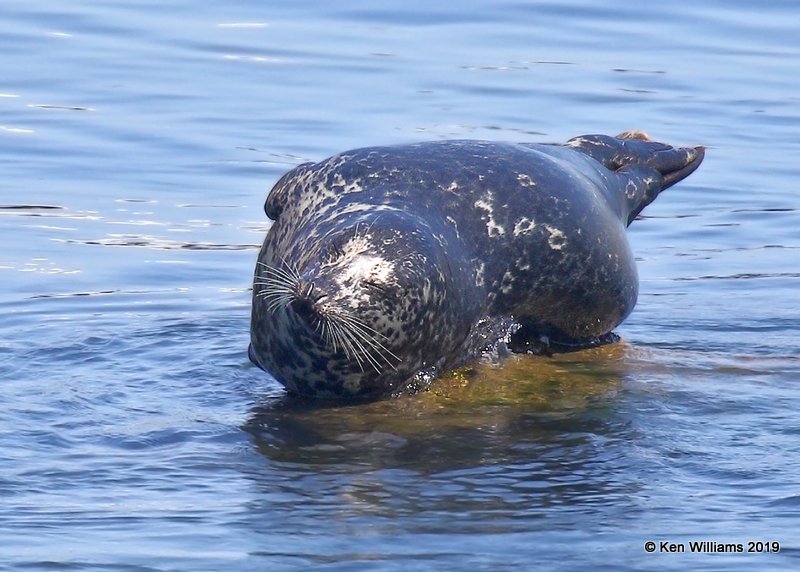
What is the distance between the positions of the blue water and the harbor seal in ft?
0.64

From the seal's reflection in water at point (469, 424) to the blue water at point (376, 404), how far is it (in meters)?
0.02

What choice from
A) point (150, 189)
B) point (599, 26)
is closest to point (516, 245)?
point (150, 189)

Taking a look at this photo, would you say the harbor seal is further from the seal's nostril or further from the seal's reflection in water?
the seal's reflection in water

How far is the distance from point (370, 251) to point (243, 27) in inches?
444

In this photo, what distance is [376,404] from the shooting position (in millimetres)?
7254

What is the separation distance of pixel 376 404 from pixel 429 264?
0.69m

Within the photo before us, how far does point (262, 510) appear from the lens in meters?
5.77

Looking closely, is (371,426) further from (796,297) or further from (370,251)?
(796,297)

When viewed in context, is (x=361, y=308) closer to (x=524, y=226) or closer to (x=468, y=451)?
(x=468, y=451)

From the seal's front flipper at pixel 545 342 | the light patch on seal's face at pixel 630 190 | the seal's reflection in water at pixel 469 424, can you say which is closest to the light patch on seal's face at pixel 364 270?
the seal's reflection in water at pixel 469 424

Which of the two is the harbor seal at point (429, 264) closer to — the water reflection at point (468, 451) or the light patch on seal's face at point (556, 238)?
the light patch on seal's face at point (556, 238)

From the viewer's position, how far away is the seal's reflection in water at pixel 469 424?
6.45 m

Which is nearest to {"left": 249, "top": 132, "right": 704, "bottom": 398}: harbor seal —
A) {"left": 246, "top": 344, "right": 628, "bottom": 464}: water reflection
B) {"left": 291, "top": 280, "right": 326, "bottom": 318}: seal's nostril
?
{"left": 291, "top": 280, "right": 326, "bottom": 318}: seal's nostril

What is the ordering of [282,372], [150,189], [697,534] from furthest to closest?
[150,189], [282,372], [697,534]
